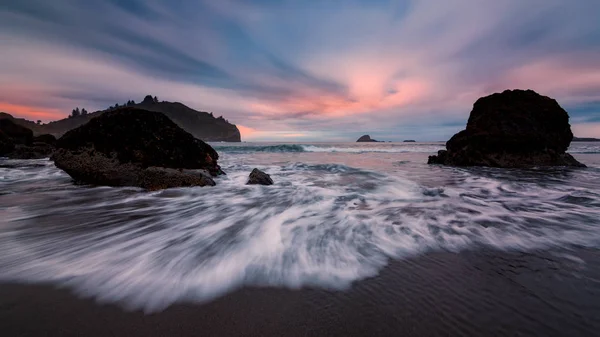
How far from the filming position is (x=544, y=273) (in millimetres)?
2326

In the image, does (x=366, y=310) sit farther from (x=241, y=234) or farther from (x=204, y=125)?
(x=204, y=125)

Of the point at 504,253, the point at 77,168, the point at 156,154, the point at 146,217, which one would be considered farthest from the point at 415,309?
the point at 77,168

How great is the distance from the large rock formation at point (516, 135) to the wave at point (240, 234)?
9.04m

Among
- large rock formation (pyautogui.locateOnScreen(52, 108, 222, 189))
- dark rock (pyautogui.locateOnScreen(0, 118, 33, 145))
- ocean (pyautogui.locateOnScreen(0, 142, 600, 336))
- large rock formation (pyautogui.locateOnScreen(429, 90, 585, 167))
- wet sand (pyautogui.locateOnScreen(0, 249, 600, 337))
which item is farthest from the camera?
dark rock (pyautogui.locateOnScreen(0, 118, 33, 145))

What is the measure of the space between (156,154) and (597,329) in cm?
797

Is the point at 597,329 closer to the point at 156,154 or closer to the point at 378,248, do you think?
the point at 378,248

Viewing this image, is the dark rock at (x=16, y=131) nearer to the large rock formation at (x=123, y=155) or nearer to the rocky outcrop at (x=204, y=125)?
the large rock formation at (x=123, y=155)

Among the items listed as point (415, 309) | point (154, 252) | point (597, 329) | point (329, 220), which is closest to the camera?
point (597, 329)

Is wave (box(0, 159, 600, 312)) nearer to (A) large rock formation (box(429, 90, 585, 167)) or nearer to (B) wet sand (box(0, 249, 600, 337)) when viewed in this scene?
(B) wet sand (box(0, 249, 600, 337))

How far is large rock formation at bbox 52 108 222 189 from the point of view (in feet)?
22.3

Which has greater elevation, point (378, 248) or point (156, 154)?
point (156, 154)

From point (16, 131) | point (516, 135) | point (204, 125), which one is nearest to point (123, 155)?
point (516, 135)

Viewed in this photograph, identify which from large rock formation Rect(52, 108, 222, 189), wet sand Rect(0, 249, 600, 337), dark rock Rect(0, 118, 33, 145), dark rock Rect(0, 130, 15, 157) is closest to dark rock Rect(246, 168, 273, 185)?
large rock formation Rect(52, 108, 222, 189)

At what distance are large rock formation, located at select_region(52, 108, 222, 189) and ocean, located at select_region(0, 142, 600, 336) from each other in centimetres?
161
